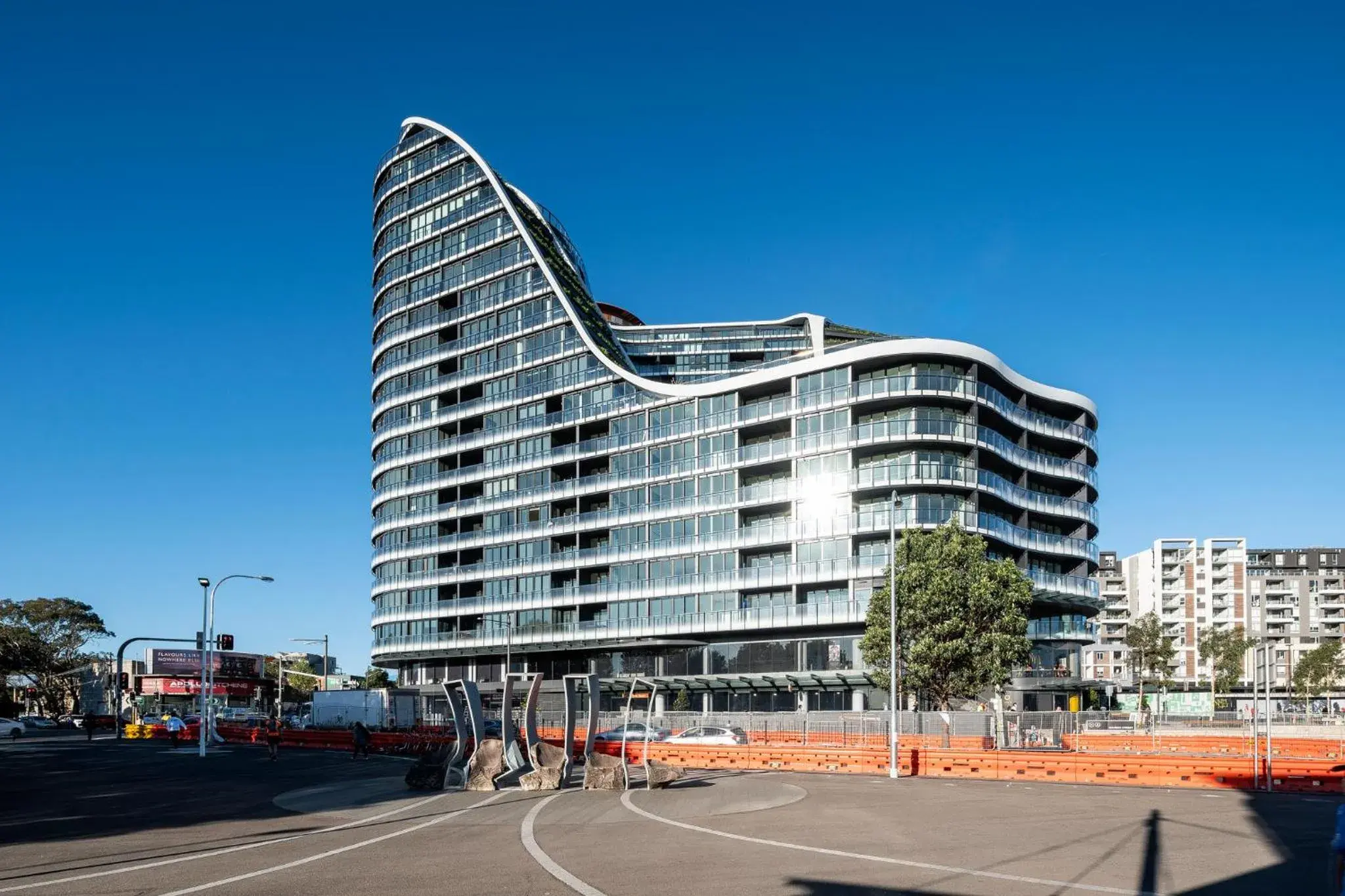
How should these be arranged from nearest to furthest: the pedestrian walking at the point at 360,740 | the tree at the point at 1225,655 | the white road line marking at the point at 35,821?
the white road line marking at the point at 35,821
the pedestrian walking at the point at 360,740
the tree at the point at 1225,655

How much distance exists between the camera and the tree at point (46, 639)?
12406cm

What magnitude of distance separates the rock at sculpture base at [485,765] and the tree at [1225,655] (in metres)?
→ 121

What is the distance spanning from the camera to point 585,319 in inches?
3821

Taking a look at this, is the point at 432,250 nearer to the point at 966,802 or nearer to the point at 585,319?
the point at 585,319

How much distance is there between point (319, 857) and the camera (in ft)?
61.7

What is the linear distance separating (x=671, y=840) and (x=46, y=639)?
12741 cm

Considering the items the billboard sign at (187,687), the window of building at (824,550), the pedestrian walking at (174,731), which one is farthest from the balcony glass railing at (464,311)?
the billboard sign at (187,687)

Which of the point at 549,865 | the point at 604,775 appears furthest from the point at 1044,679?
the point at 549,865

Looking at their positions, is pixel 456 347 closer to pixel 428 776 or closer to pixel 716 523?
pixel 716 523

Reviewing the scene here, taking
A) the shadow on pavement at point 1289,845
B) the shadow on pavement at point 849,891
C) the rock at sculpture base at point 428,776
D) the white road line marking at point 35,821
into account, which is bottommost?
the rock at sculpture base at point 428,776

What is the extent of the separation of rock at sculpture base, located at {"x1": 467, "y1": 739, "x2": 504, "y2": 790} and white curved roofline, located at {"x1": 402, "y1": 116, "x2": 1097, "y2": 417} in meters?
48.4

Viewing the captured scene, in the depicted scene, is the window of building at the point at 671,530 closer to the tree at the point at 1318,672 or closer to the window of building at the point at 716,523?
the window of building at the point at 716,523

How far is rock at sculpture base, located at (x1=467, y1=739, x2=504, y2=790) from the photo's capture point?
33.2m

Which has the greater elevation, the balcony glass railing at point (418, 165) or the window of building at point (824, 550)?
the balcony glass railing at point (418, 165)
